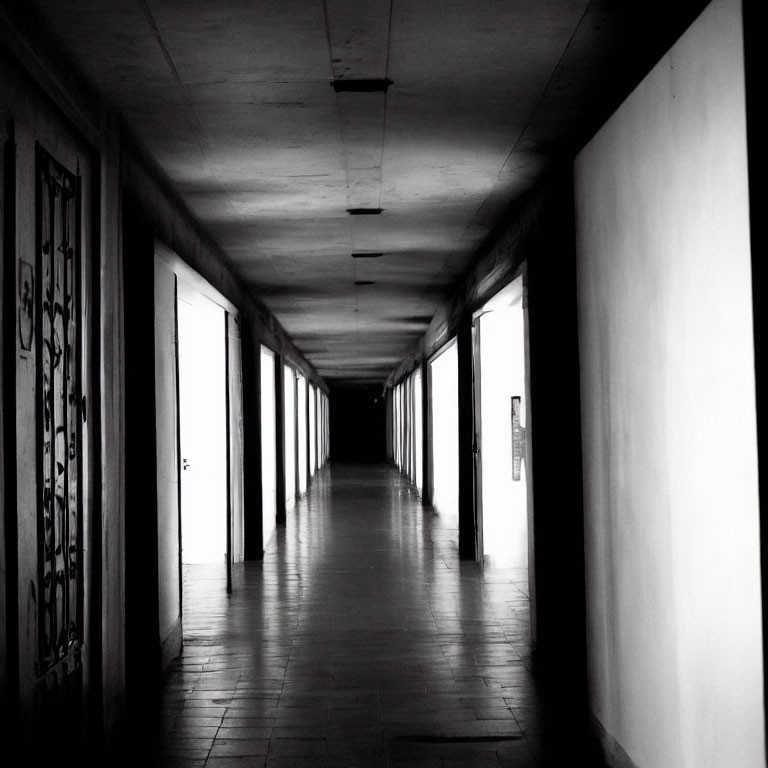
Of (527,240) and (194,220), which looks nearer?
(527,240)

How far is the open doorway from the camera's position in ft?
29.6

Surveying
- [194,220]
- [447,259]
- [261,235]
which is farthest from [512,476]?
[194,220]

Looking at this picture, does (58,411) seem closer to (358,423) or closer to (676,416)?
(676,416)

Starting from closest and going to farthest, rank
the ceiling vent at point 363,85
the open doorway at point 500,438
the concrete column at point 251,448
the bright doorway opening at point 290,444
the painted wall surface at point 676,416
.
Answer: the painted wall surface at point 676,416
the ceiling vent at point 363,85
the open doorway at point 500,438
the concrete column at point 251,448
the bright doorway opening at point 290,444

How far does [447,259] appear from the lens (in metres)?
8.18

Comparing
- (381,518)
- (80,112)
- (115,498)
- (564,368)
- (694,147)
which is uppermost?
(80,112)

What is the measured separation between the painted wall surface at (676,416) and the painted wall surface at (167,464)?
2.38m

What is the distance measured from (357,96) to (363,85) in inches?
5.7

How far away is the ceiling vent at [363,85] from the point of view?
3891 mm

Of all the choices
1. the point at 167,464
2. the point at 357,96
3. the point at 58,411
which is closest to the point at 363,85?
the point at 357,96

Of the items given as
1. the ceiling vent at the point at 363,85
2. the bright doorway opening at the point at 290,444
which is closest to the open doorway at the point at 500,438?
the ceiling vent at the point at 363,85

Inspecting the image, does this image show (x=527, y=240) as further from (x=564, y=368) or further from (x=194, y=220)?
(x=194, y=220)

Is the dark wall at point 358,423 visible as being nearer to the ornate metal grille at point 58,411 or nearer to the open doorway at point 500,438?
the open doorway at point 500,438

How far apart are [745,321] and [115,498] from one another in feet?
9.73
